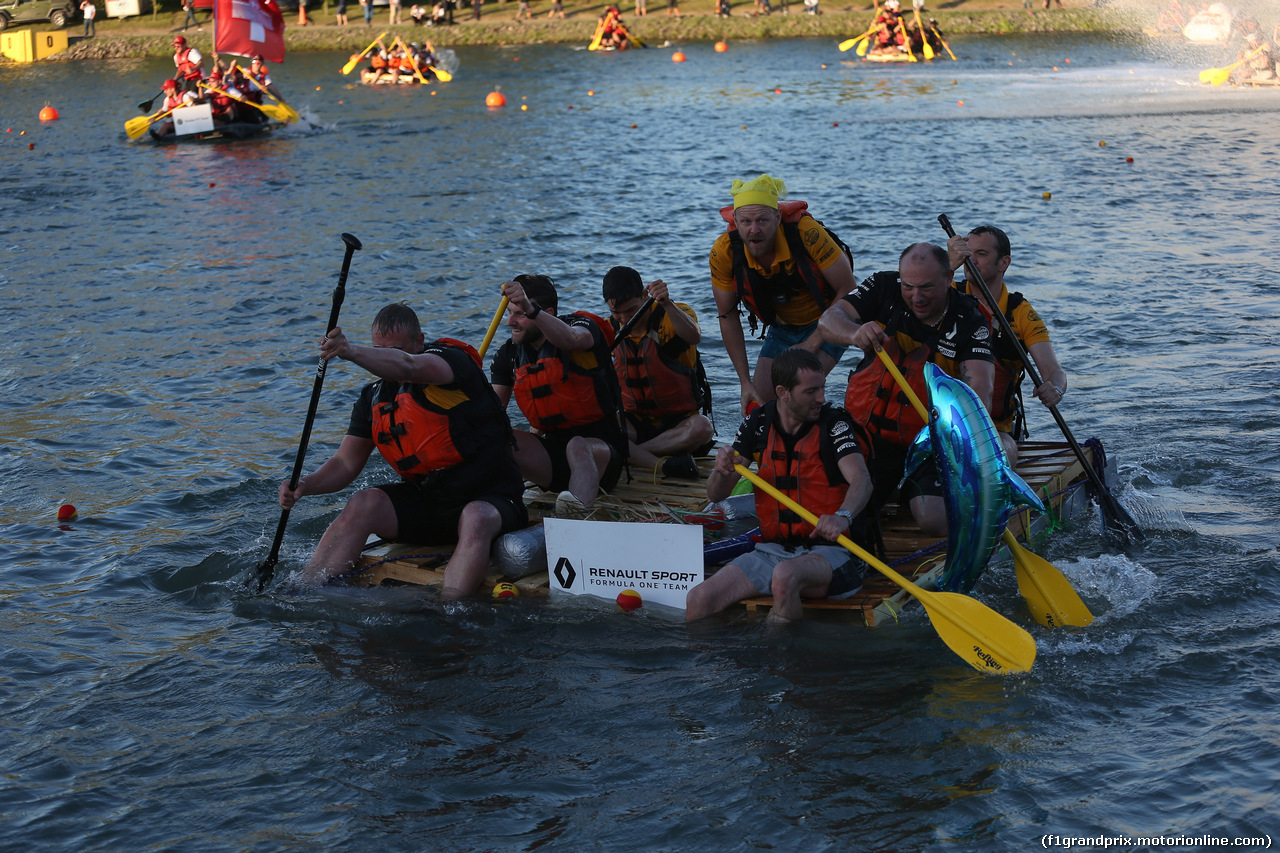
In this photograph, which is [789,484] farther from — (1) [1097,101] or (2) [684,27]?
(2) [684,27]

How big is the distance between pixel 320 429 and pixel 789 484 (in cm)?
547

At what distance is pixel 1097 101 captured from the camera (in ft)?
94.4

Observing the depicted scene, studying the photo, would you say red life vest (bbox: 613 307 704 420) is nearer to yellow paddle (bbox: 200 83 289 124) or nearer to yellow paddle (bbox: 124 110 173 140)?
yellow paddle (bbox: 200 83 289 124)

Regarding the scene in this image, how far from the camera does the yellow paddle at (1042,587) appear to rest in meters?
6.23

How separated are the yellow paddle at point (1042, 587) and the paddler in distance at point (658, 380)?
185cm

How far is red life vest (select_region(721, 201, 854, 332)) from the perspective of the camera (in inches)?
290

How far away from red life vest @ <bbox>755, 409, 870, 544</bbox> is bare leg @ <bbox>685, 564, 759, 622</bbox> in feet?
1.02

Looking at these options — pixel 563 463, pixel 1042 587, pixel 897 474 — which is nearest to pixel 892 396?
pixel 897 474

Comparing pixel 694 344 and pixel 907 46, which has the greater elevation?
pixel 907 46

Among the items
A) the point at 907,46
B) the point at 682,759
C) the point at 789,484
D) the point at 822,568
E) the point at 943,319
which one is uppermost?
the point at 907,46

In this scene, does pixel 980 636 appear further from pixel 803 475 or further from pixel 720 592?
pixel 720 592

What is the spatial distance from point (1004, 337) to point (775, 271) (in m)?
1.41

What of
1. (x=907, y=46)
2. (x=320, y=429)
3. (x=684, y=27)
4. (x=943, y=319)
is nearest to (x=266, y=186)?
(x=320, y=429)

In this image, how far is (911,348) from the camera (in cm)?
673
